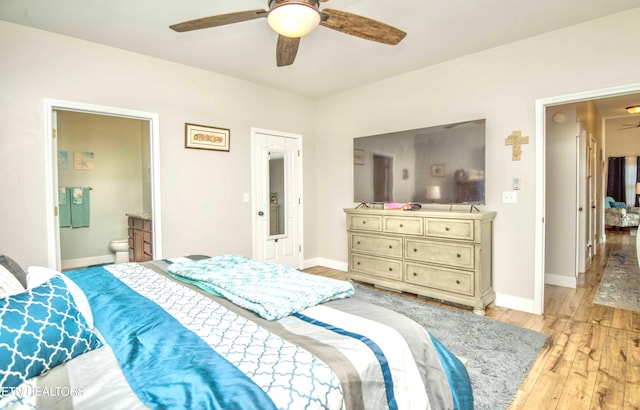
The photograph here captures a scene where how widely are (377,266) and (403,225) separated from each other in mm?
620

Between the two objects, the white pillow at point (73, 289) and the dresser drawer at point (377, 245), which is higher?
the white pillow at point (73, 289)

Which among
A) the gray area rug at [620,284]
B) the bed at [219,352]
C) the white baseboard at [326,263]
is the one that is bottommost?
the gray area rug at [620,284]

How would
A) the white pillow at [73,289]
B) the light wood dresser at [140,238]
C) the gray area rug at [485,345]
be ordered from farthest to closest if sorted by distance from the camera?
the light wood dresser at [140,238], the gray area rug at [485,345], the white pillow at [73,289]

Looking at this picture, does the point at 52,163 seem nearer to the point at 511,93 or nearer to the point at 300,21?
the point at 300,21

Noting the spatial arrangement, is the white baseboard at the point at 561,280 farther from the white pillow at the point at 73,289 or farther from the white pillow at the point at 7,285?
the white pillow at the point at 7,285

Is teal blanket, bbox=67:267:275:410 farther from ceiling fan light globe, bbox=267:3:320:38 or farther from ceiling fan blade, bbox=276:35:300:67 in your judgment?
ceiling fan blade, bbox=276:35:300:67

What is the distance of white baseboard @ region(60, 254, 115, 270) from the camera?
5.08m

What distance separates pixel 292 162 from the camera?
4879 mm

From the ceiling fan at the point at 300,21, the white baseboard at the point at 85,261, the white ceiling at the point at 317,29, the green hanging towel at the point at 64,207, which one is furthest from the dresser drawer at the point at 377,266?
the green hanging towel at the point at 64,207

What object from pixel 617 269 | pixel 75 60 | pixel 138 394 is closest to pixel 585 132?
pixel 617 269

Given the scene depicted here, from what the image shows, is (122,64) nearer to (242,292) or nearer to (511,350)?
(242,292)

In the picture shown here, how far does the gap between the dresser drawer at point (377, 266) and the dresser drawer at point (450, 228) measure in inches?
21.9

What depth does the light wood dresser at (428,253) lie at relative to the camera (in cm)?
321

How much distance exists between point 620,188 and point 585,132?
18.6 ft
